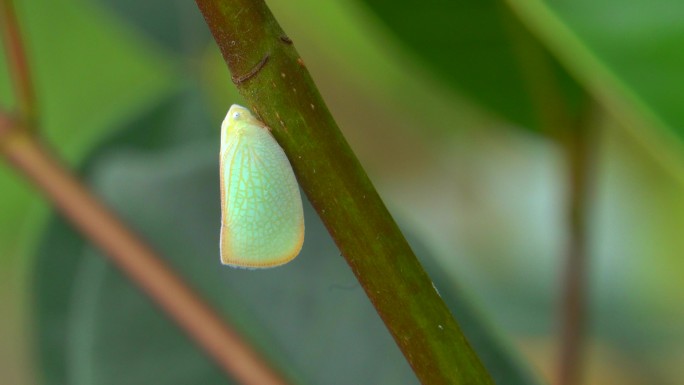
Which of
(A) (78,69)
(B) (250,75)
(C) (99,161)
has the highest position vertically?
(B) (250,75)

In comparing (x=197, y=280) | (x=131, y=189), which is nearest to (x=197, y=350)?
(x=197, y=280)

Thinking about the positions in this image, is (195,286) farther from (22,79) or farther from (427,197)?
(427,197)

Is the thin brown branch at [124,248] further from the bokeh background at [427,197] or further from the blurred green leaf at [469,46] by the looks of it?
the blurred green leaf at [469,46]

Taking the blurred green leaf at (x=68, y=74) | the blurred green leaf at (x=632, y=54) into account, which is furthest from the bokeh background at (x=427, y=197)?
the blurred green leaf at (x=68, y=74)

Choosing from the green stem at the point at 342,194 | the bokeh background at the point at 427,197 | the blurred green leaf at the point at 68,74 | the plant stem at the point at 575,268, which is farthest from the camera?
the blurred green leaf at the point at 68,74

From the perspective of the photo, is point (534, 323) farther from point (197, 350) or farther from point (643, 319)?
point (197, 350)

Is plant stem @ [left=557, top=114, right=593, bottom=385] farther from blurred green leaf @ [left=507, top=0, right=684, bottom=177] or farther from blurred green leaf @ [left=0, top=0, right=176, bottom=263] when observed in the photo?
blurred green leaf @ [left=0, top=0, right=176, bottom=263]
